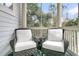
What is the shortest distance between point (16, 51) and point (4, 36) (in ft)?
1.17

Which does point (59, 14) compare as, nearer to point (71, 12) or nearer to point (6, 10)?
point (71, 12)

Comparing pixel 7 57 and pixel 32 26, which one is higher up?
pixel 32 26

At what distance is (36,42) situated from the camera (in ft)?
6.93

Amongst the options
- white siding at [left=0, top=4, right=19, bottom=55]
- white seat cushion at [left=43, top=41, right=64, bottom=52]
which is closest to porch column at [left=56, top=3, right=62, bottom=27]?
white seat cushion at [left=43, top=41, right=64, bottom=52]

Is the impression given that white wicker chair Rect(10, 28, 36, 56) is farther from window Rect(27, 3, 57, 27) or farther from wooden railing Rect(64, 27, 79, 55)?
wooden railing Rect(64, 27, 79, 55)

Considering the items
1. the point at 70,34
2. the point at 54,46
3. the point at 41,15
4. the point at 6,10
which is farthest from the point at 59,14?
the point at 6,10

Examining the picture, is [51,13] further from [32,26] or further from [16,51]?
[16,51]

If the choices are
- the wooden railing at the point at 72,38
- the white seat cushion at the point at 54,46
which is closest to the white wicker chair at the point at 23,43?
the white seat cushion at the point at 54,46

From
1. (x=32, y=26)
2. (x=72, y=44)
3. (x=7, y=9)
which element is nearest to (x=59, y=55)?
(x=72, y=44)

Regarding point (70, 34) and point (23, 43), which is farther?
point (70, 34)

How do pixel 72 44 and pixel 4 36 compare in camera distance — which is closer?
pixel 4 36

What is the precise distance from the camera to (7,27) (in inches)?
80.2

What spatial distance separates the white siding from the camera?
6.51 feet

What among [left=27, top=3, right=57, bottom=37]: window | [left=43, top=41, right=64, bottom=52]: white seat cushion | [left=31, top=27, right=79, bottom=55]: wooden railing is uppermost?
[left=27, top=3, right=57, bottom=37]: window
